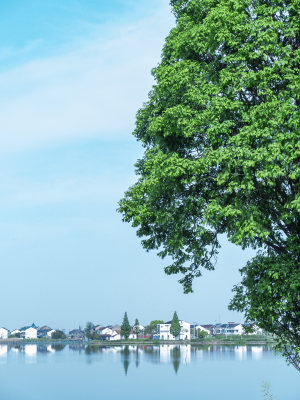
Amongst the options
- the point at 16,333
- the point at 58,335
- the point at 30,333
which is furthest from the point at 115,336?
the point at 16,333

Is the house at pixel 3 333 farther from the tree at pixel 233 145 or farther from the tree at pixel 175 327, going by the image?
the tree at pixel 233 145

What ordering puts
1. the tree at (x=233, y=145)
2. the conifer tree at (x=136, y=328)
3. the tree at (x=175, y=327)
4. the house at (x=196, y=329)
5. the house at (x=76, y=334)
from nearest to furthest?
the tree at (x=233, y=145) < the tree at (x=175, y=327) < the conifer tree at (x=136, y=328) < the house at (x=196, y=329) < the house at (x=76, y=334)

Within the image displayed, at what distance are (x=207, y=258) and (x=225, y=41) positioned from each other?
585 cm

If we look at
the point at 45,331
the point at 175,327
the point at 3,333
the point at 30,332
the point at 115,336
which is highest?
the point at 175,327

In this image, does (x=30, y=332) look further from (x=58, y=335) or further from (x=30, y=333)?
(x=58, y=335)

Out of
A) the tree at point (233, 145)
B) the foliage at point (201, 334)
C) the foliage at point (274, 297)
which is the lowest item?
the foliage at point (201, 334)

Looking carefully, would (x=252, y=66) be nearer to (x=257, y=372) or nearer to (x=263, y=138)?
(x=263, y=138)

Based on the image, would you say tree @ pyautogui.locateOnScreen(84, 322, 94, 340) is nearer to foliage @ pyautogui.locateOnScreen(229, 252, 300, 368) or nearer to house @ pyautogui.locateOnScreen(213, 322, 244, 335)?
house @ pyautogui.locateOnScreen(213, 322, 244, 335)

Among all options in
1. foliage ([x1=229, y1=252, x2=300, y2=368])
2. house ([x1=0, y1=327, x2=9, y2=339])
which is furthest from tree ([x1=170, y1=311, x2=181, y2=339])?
foliage ([x1=229, y1=252, x2=300, y2=368])

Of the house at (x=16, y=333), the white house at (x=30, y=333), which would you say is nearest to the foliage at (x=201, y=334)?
the white house at (x=30, y=333)

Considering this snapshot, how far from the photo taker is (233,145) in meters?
10.7

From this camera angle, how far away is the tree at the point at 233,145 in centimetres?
1051

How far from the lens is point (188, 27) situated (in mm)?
12711

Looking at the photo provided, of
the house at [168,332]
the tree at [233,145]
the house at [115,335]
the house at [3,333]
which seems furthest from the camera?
the house at [3,333]
